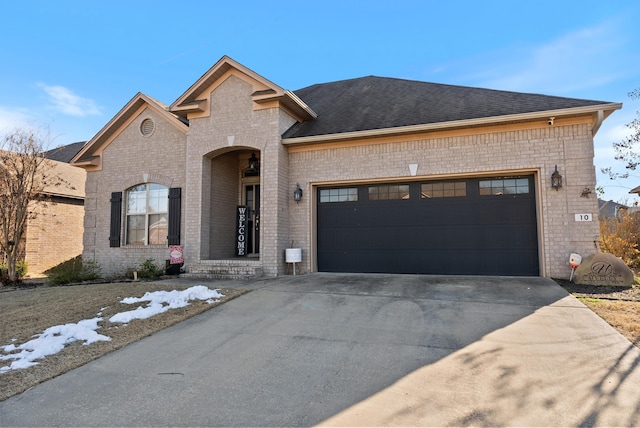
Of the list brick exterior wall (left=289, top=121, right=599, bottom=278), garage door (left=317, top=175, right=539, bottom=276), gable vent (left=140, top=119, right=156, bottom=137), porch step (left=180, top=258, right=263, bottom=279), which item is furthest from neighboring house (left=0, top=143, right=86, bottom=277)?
garage door (left=317, top=175, right=539, bottom=276)

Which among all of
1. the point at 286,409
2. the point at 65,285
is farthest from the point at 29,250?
the point at 286,409

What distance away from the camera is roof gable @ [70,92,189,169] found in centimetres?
1154

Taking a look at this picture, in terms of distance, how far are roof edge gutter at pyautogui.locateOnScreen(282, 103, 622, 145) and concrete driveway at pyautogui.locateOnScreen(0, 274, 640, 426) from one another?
4.32 meters

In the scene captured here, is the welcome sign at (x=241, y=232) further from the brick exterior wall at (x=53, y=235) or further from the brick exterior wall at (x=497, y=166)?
the brick exterior wall at (x=53, y=235)

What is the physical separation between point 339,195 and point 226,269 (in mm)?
3742

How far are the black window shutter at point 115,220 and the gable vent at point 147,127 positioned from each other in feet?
7.16

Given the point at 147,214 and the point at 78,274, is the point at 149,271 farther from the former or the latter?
the point at 147,214

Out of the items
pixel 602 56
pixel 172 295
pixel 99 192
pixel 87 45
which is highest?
pixel 87 45

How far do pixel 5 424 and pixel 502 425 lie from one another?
12.9 ft

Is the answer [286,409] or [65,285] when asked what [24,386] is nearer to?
[286,409]

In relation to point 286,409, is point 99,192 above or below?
above

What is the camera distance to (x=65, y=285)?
9859mm

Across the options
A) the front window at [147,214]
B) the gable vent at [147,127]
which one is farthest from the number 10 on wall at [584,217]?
the gable vent at [147,127]

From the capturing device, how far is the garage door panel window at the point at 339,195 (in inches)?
Result: 401
